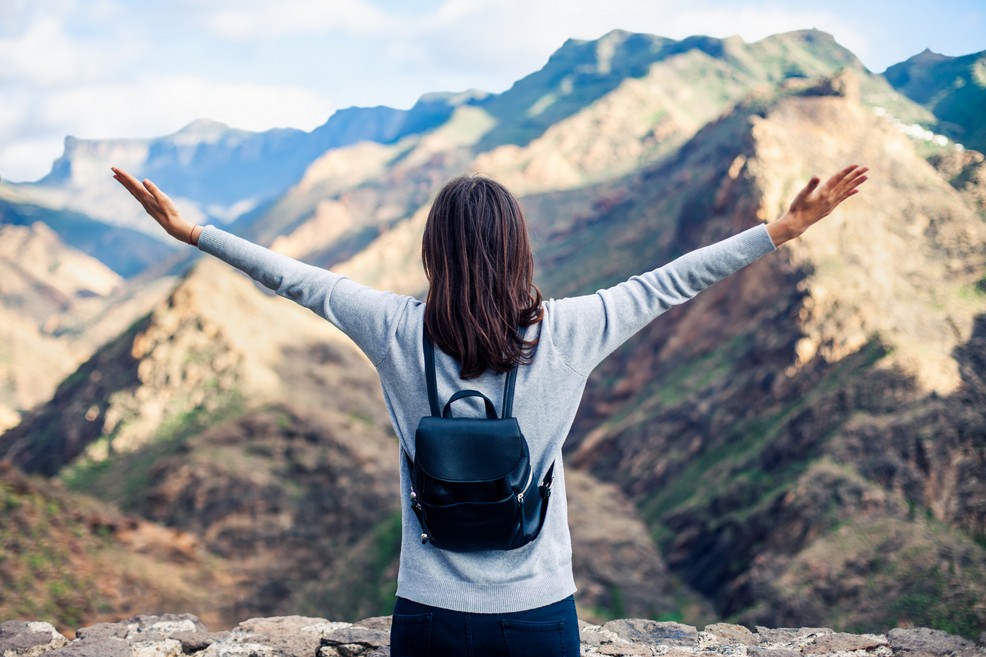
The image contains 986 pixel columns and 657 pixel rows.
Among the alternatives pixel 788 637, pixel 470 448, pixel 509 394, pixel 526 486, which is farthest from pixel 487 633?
pixel 788 637

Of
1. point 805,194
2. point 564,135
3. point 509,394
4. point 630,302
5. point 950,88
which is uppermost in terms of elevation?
point 564,135

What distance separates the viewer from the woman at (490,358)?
2188 mm

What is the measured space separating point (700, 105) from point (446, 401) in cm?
7360

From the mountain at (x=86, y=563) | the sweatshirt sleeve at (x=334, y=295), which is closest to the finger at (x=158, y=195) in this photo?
the sweatshirt sleeve at (x=334, y=295)

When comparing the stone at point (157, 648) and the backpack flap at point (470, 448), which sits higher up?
the backpack flap at point (470, 448)

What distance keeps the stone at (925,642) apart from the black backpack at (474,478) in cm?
296

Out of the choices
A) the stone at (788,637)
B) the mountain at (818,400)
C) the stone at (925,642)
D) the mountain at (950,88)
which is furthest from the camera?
the mountain at (950,88)

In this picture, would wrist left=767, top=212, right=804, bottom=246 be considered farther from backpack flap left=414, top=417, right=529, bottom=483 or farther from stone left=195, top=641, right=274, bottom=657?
stone left=195, top=641, right=274, bottom=657

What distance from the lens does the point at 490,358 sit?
7.06ft

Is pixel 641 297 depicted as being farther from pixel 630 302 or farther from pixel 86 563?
pixel 86 563

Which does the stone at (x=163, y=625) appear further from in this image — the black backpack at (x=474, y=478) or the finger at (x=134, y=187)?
the black backpack at (x=474, y=478)

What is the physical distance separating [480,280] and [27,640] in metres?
3.49

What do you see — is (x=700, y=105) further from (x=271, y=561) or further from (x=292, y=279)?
(x=292, y=279)

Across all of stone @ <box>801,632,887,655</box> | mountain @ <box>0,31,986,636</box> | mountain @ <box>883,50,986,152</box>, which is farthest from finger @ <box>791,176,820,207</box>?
mountain @ <box>883,50,986,152</box>
